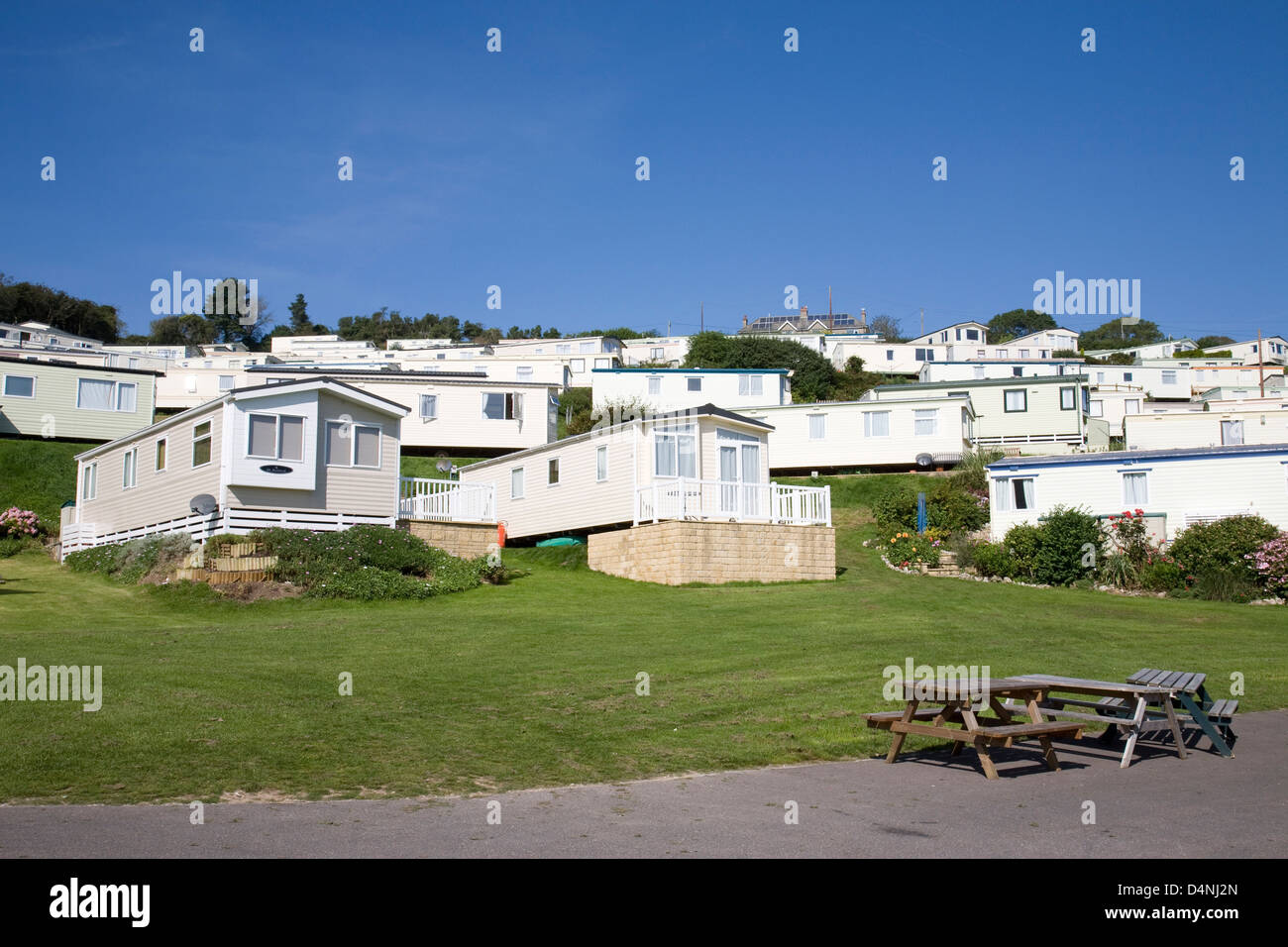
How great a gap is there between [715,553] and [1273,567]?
1258 cm

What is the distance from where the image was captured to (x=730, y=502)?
25.1 meters

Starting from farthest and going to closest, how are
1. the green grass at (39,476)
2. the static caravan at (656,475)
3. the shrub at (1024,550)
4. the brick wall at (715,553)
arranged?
the green grass at (39,476) → the shrub at (1024,550) → the static caravan at (656,475) → the brick wall at (715,553)

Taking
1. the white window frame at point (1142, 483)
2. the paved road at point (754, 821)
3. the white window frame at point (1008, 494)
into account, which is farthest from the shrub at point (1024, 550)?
the paved road at point (754, 821)

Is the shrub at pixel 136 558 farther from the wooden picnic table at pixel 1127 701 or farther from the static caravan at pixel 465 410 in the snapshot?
the wooden picnic table at pixel 1127 701

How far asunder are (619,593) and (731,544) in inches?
127

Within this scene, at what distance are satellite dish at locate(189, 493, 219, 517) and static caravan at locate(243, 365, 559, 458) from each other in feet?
60.1

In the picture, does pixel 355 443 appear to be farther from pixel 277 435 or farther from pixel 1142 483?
pixel 1142 483

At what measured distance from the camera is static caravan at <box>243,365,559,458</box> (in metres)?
42.0

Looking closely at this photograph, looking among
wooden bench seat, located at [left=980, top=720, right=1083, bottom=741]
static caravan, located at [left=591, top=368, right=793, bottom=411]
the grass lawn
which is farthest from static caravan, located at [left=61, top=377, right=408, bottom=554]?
static caravan, located at [left=591, top=368, right=793, bottom=411]

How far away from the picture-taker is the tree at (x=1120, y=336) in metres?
113

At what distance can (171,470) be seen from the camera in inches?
1009

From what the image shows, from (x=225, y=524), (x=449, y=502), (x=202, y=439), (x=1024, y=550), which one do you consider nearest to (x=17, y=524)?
(x=202, y=439)

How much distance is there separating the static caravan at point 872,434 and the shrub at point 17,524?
2374cm

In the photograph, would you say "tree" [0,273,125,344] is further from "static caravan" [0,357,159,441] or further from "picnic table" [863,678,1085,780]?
"picnic table" [863,678,1085,780]
